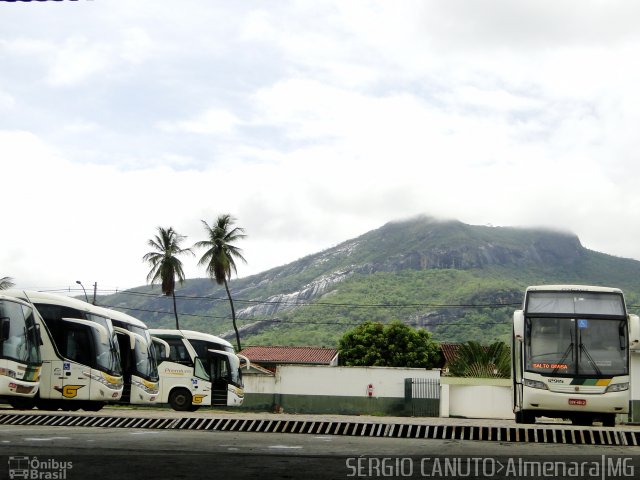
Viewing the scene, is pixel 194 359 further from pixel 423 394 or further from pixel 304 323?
pixel 304 323

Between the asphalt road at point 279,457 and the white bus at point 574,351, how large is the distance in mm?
7503

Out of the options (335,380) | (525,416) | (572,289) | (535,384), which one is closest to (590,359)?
(535,384)

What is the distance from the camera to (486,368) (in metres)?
51.0

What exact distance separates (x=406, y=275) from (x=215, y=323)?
38.2 meters

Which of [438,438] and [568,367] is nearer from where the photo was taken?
[438,438]

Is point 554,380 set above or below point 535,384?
above

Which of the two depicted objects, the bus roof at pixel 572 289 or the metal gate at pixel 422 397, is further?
the metal gate at pixel 422 397

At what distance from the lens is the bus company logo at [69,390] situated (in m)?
24.2

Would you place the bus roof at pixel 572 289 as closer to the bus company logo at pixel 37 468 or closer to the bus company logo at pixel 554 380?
the bus company logo at pixel 554 380

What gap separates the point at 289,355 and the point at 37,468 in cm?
6948

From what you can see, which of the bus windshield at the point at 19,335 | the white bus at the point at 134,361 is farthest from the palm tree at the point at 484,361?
the bus windshield at the point at 19,335

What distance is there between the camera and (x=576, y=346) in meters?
20.4

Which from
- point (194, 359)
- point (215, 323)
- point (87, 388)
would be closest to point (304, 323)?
point (215, 323)

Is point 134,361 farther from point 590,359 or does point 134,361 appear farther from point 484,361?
point 484,361
